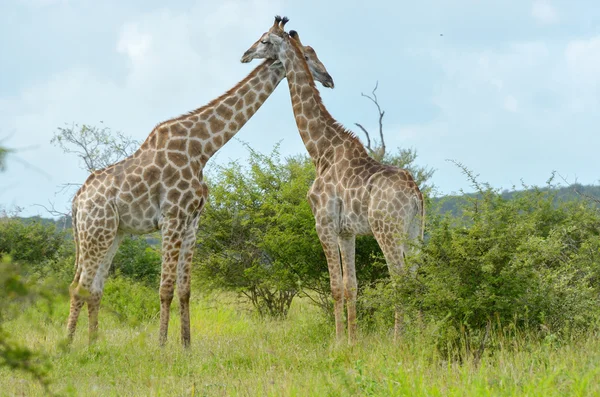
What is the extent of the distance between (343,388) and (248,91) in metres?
5.02

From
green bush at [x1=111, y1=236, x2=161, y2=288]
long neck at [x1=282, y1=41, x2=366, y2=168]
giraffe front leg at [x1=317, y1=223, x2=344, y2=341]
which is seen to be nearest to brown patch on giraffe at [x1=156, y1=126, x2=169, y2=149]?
long neck at [x1=282, y1=41, x2=366, y2=168]

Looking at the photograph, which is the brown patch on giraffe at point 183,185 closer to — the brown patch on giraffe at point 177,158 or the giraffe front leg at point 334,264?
the brown patch on giraffe at point 177,158

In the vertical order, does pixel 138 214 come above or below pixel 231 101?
below

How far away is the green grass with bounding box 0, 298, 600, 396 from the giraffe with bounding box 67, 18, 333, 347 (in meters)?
0.65

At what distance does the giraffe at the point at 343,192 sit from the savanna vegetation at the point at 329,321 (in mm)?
343

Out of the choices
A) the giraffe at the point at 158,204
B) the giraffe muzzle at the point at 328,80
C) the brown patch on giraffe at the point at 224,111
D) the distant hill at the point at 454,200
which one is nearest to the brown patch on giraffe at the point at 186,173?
the giraffe at the point at 158,204

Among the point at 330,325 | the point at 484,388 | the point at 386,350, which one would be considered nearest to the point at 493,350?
the point at 386,350

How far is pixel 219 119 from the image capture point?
9.38m

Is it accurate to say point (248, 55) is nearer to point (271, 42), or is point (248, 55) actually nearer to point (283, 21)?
point (271, 42)

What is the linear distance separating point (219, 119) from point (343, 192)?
2004 millimetres

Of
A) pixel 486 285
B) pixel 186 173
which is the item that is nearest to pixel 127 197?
pixel 186 173

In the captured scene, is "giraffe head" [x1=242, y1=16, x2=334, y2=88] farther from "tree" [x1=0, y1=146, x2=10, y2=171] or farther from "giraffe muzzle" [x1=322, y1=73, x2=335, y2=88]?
"tree" [x1=0, y1=146, x2=10, y2=171]

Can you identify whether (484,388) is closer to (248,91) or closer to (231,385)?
(231,385)

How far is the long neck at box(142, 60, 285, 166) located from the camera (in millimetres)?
9133
